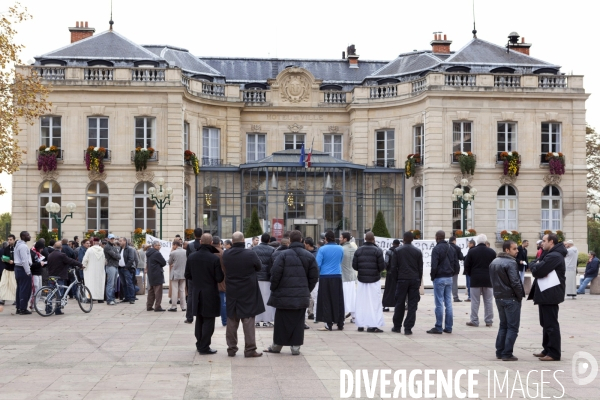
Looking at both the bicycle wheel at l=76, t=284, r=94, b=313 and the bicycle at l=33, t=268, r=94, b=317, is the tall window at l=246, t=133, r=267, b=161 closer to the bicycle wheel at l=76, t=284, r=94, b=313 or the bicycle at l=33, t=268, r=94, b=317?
the bicycle wheel at l=76, t=284, r=94, b=313

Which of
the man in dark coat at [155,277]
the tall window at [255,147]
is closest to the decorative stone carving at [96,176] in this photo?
the tall window at [255,147]

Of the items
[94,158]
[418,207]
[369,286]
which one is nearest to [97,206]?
[94,158]

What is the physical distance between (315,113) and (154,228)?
37.0ft

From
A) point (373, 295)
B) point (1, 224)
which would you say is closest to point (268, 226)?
point (373, 295)

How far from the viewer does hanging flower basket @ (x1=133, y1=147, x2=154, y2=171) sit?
1606 inches

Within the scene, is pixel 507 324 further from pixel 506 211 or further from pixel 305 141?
pixel 305 141

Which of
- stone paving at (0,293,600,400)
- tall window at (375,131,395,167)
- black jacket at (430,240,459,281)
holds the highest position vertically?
tall window at (375,131,395,167)

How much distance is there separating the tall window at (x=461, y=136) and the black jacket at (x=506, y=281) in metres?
30.1

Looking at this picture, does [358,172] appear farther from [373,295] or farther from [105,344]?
[105,344]

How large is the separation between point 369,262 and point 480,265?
2460 mm

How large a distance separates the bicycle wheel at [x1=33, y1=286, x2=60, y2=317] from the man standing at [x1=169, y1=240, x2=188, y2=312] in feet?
8.71

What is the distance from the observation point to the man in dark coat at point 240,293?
13.1 meters

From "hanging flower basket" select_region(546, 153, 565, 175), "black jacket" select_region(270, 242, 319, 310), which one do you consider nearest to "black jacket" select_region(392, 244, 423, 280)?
"black jacket" select_region(270, 242, 319, 310)

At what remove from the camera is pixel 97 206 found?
135 feet
